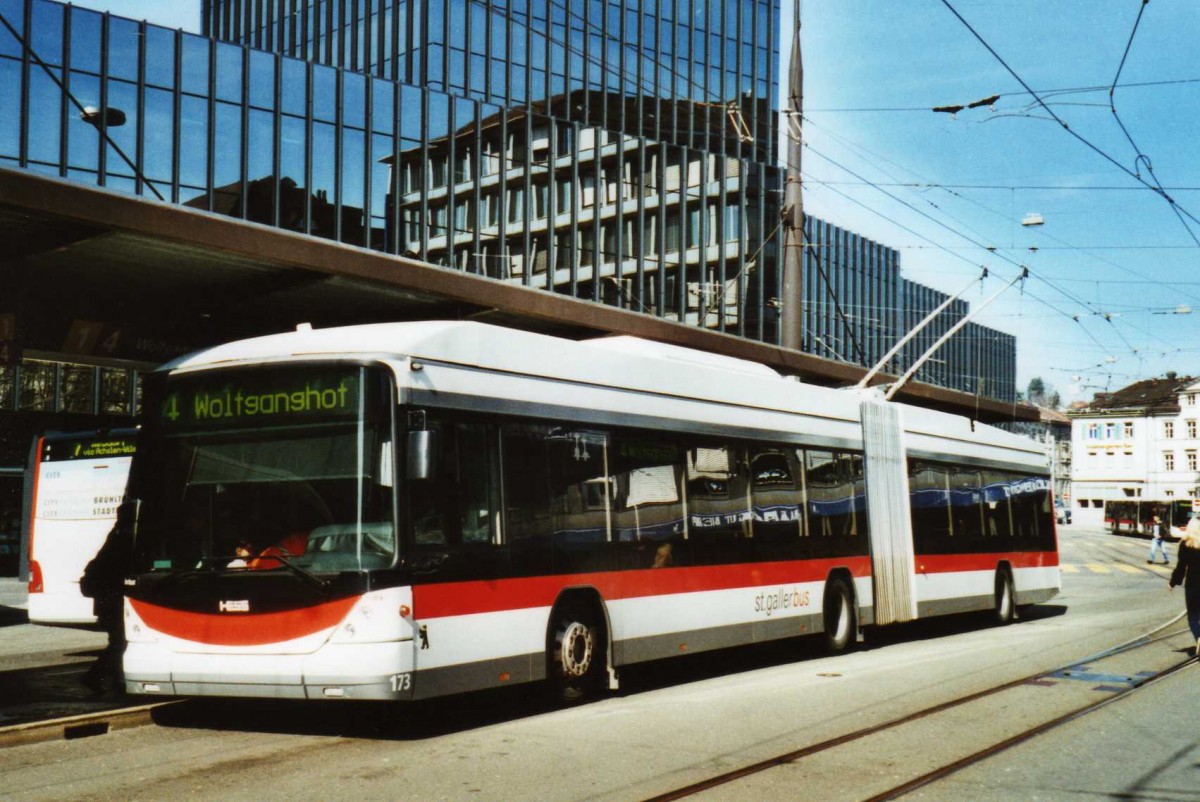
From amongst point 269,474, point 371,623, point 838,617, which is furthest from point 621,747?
point 838,617

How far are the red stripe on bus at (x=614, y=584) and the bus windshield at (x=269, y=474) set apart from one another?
612 mm

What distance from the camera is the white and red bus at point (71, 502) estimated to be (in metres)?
14.9

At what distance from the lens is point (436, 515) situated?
9.05 meters

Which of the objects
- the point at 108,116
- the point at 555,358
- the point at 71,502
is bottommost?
the point at 71,502

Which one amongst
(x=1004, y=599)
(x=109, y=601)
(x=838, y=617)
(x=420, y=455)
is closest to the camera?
(x=420, y=455)

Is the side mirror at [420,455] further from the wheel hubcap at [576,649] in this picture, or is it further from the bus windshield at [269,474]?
the wheel hubcap at [576,649]

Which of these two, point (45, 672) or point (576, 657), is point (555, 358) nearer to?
point (576, 657)

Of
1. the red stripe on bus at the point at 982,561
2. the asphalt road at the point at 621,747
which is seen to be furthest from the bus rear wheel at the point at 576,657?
the red stripe on bus at the point at 982,561

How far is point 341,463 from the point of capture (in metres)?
8.76

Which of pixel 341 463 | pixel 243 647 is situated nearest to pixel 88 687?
pixel 243 647

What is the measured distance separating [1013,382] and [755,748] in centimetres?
9327

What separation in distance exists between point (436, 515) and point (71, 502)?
320 inches

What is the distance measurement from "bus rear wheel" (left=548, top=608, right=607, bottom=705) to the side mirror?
84.7 inches

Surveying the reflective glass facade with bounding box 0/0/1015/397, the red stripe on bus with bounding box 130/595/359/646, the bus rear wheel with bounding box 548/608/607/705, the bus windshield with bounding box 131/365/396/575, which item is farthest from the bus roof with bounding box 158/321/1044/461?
the reflective glass facade with bounding box 0/0/1015/397
